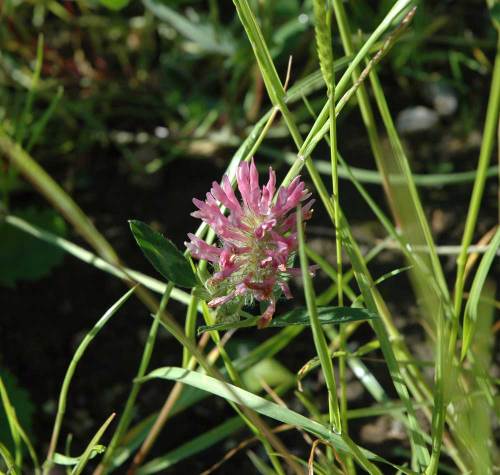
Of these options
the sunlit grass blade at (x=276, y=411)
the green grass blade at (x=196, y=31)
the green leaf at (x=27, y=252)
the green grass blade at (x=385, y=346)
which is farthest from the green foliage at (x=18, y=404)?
the green grass blade at (x=196, y=31)

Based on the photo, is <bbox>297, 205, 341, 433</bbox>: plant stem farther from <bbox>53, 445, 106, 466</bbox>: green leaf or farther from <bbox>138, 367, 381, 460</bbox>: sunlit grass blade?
<bbox>53, 445, 106, 466</bbox>: green leaf

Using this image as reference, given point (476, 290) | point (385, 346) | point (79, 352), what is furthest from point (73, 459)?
point (476, 290)

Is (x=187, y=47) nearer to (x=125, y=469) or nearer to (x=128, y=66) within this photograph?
(x=128, y=66)

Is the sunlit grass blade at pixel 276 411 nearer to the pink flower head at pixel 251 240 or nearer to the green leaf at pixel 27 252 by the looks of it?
the pink flower head at pixel 251 240

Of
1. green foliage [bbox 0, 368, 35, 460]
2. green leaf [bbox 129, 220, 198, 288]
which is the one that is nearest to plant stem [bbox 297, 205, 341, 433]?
green leaf [bbox 129, 220, 198, 288]

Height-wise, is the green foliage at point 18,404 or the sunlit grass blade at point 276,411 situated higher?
the sunlit grass blade at point 276,411
